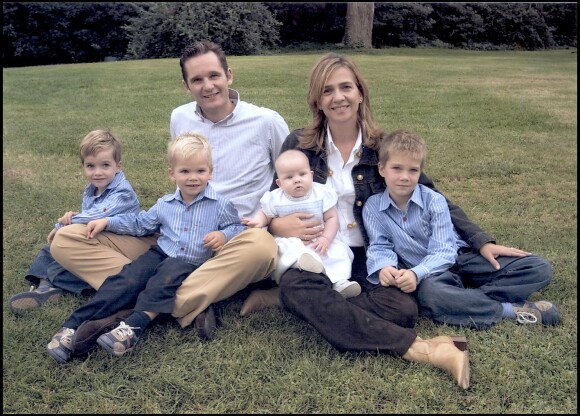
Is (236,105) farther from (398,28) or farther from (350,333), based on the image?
(398,28)

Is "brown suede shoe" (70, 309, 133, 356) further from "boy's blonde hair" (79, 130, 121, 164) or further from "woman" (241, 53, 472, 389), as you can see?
"boy's blonde hair" (79, 130, 121, 164)

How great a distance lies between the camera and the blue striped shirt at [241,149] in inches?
156

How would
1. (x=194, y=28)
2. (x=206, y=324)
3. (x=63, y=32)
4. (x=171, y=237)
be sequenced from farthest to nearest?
(x=63, y=32) → (x=194, y=28) → (x=171, y=237) → (x=206, y=324)

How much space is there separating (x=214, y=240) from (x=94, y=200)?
89 cm

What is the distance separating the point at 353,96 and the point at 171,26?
540 inches

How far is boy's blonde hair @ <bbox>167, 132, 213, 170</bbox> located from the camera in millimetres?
3430

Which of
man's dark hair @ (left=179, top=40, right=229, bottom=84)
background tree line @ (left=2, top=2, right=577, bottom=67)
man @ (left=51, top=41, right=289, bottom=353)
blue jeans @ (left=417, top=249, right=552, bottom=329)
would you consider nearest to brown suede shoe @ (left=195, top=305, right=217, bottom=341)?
man @ (left=51, top=41, right=289, bottom=353)

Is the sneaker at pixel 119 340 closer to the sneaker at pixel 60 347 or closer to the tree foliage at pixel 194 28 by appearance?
the sneaker at pixel 60 347

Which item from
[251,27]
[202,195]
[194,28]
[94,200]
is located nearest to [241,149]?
[202,195]

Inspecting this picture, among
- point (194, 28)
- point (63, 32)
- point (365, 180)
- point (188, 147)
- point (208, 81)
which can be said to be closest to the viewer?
point (188, 147)

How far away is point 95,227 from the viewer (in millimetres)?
3502

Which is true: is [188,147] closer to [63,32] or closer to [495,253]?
[495,253]

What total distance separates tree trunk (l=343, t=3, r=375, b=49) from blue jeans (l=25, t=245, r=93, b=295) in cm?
1677

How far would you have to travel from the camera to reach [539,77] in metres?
11.8
